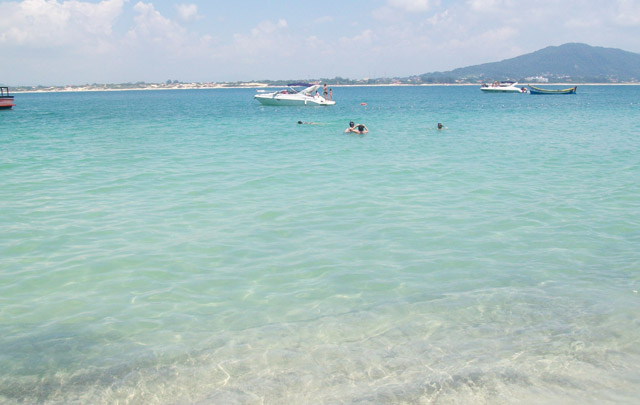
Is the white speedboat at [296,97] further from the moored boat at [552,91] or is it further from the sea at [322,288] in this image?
the moored boat at [552,91]

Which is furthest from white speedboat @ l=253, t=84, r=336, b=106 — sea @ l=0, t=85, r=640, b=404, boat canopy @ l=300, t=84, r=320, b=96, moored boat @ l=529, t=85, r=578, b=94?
moored boat @ l=529, t=85, r=578, b=94

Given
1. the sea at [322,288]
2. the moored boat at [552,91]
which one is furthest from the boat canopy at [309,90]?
the moored boat at [552,91]

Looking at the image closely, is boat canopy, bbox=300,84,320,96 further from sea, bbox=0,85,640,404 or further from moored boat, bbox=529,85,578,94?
moored boat, bbox=529,85,578,94

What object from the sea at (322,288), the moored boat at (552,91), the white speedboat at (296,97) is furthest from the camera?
the moored boat at (552,91)

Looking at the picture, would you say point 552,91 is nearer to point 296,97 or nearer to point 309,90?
point 309,90

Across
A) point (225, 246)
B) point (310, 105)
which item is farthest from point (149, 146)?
point (310, 105)

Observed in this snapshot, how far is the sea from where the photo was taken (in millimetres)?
5812

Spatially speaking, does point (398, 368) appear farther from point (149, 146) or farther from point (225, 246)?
point (149, 146)

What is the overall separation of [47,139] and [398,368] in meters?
31.1

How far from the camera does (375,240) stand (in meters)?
10.6

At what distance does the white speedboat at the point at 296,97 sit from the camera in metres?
67.0

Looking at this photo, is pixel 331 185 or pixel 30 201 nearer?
pixel 30 201

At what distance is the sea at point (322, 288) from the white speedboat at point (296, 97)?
50599mm

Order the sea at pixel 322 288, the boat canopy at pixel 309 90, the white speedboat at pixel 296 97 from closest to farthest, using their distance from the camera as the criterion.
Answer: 1. the sea at pixel 322 288
2. the white speedboat at pixel 296 97
3. the boat canopy at pixel 309 90
